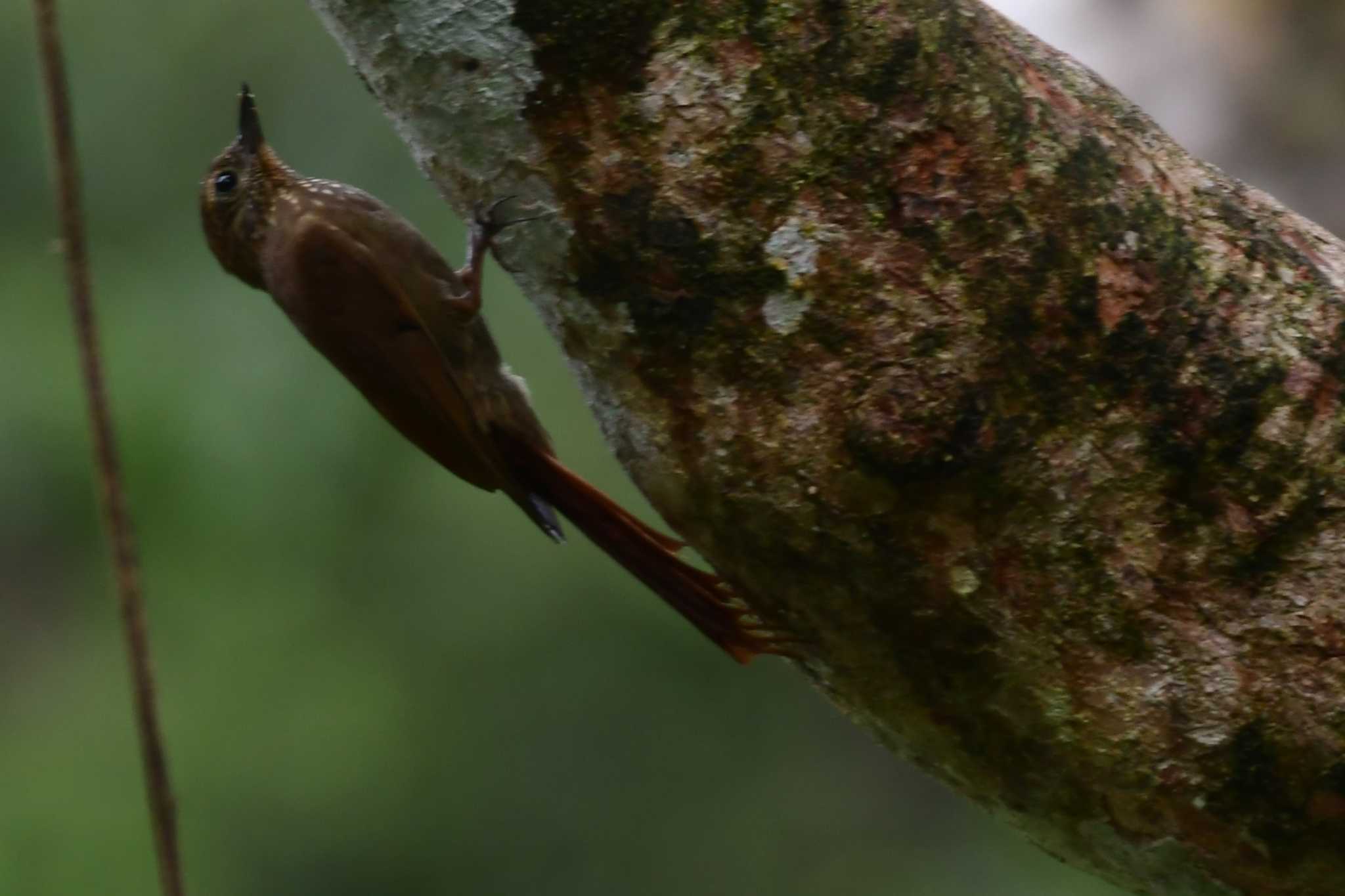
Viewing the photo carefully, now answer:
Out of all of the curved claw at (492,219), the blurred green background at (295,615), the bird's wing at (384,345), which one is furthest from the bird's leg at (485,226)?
the blurred green background at (295,615)

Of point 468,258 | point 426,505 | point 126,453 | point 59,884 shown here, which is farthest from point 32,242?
point 468,258

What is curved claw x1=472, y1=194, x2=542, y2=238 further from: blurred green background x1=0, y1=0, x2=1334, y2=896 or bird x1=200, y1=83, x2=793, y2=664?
blurred green background x1=0, y1=0, x2=1334, y2=896

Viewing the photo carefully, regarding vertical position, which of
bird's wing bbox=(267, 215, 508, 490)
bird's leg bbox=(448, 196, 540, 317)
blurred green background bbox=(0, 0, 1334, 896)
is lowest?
blurred green background bbox=(0, 0, 1334, 896)

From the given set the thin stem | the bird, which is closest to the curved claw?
the bird

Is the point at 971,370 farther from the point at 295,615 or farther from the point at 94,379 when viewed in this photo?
the point at 295,615

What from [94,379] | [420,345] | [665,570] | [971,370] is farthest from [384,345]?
[971,370]
